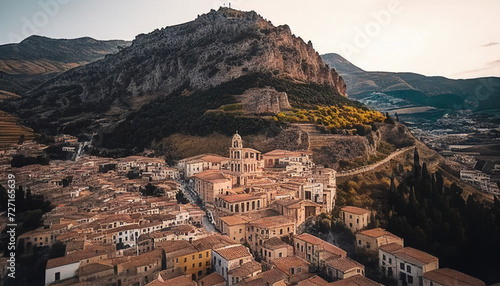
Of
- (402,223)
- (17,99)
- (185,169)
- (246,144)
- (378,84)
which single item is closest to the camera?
(402,223)

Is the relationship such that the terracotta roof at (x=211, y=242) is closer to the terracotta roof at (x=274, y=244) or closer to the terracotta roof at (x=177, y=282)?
the terracotta roof at (x=274, y=244)

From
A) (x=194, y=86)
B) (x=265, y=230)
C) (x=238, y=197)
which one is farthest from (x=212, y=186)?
(x=194, y=86)

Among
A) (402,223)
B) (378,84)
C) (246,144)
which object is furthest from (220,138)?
(378,84)

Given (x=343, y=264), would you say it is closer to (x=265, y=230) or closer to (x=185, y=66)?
(x=265, y=230)

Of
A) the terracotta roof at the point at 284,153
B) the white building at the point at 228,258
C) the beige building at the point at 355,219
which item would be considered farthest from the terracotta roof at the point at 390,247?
the terracotta roof at the point at 284,153

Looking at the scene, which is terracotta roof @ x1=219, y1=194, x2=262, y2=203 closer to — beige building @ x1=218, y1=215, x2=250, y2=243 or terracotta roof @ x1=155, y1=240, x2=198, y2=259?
beige building @ x1=218, y1=215, x2=250, y2=243

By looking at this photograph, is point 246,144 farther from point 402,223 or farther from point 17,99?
point 17,99
